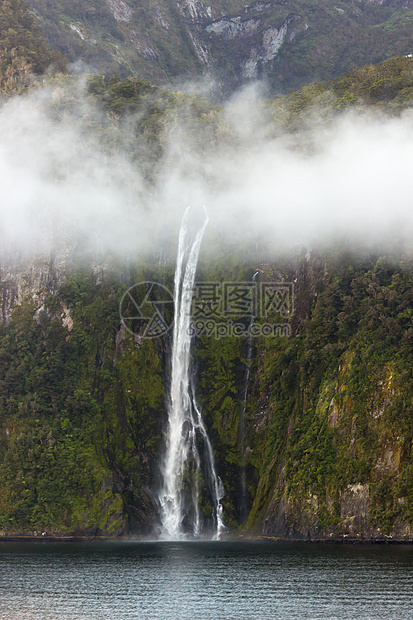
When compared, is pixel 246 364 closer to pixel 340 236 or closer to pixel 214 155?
pixel 340 236

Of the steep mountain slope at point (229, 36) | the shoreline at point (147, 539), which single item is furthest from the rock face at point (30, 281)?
the steep mountain slope at point (229, 36)

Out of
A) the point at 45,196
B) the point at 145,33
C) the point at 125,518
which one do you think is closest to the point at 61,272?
the point at 45,196

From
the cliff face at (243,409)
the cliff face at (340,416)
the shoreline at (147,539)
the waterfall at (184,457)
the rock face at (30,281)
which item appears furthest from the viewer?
the rock face at (30,281)

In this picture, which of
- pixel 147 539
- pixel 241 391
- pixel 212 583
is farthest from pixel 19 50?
pixel 212 583

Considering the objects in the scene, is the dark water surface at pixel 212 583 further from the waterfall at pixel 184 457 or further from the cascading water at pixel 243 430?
the waterfall at pixel 184 457

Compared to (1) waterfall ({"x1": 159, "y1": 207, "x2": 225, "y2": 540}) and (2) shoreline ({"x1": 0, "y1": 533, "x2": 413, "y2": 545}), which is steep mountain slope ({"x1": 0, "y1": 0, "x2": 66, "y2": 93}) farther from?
(2) shoreline ({"x1": 0, "y1": 533, "x2": 413, "y2": 545})

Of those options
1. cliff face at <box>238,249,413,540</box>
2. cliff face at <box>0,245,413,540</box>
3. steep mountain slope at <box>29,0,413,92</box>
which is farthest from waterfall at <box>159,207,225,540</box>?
steep mountain slope at <box>29,0,413,92</box>

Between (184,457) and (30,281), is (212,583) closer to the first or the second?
(184,457)
